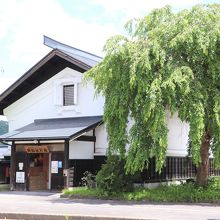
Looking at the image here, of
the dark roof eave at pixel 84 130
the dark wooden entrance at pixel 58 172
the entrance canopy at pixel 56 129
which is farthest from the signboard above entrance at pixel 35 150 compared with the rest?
the dark roof eave at pixel 84 130

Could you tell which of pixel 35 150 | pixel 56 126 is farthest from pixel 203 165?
pixel 35 150

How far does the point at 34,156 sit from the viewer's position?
2538 cm

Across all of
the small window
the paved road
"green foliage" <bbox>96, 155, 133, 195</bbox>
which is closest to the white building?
the small window

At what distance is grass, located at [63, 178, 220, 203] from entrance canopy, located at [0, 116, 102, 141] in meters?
2.80

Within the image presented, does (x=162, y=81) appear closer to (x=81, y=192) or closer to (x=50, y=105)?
(x=81, y=192)

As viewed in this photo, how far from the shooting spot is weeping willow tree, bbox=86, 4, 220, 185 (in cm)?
1809

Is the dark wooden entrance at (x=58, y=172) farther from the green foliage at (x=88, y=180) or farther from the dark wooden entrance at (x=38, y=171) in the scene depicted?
the dark wooden entrance at (x=38, y=171)

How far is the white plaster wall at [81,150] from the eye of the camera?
2367 centimetres

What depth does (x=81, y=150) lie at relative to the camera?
2420 cm

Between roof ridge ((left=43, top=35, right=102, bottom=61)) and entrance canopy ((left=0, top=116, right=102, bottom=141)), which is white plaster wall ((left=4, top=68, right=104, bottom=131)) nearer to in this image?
entrance canopy ((left=0, top=116, right=102, bottom=141))

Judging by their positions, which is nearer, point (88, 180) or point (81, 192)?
point (81, 192)

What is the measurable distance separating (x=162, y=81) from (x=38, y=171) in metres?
10.4

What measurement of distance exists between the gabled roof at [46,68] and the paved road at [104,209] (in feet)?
25.3

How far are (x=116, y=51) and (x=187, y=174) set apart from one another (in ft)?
35.7
